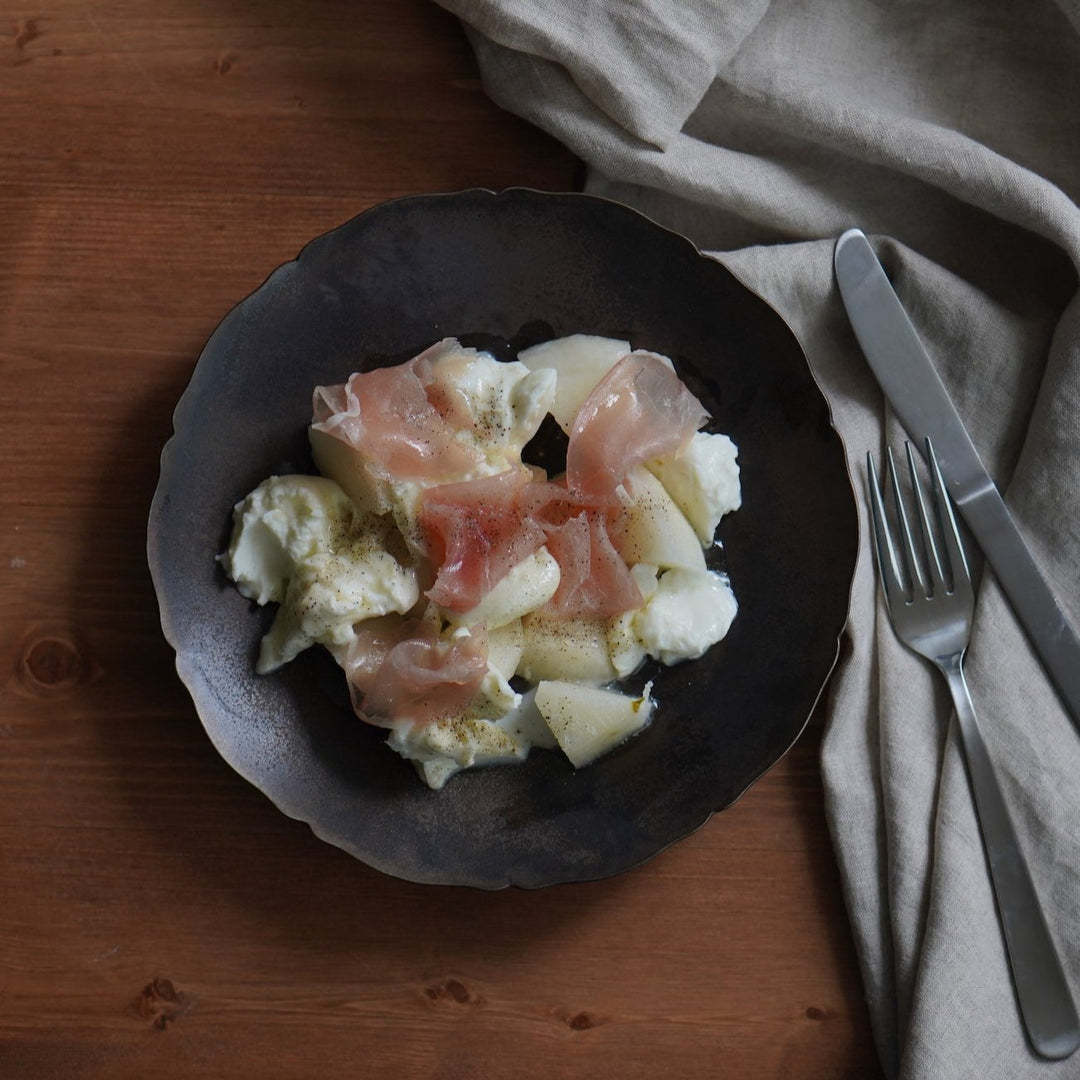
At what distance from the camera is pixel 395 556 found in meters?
1.68

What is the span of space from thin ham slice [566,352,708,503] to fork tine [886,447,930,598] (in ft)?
1.15

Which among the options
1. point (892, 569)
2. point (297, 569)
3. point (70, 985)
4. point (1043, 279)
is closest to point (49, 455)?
point (297, 569)

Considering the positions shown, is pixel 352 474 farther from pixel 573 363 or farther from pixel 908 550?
pixel 908 550

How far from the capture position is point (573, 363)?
1759mm

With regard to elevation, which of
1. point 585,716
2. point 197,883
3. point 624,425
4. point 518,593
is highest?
point 624,425

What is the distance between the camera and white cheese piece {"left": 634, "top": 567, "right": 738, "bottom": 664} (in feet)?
5.60

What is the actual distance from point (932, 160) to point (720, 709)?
907 mm

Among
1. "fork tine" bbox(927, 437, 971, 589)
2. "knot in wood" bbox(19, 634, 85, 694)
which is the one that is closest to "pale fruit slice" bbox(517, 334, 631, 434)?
"fork tine" bbox(927, 437, 971, 589)

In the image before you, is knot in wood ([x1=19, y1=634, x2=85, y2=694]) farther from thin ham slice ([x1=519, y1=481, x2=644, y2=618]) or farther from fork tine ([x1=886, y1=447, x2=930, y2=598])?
fork tine ([x1=886, y1=447, x2=930, y2=598])

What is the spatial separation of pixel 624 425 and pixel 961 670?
0.65 metres

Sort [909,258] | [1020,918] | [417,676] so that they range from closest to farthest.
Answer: [417,676]
[1020,918]
[909,258]

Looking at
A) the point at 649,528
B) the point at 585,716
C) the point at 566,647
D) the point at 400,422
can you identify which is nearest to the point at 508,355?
the point at 400,422

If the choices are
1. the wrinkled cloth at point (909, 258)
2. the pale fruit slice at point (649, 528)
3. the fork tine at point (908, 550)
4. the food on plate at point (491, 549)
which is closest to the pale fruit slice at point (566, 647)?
the food on plate at point (491, 549)

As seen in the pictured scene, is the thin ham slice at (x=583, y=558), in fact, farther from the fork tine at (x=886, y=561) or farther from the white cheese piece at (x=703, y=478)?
the fork tine at (x=886, y=561)
